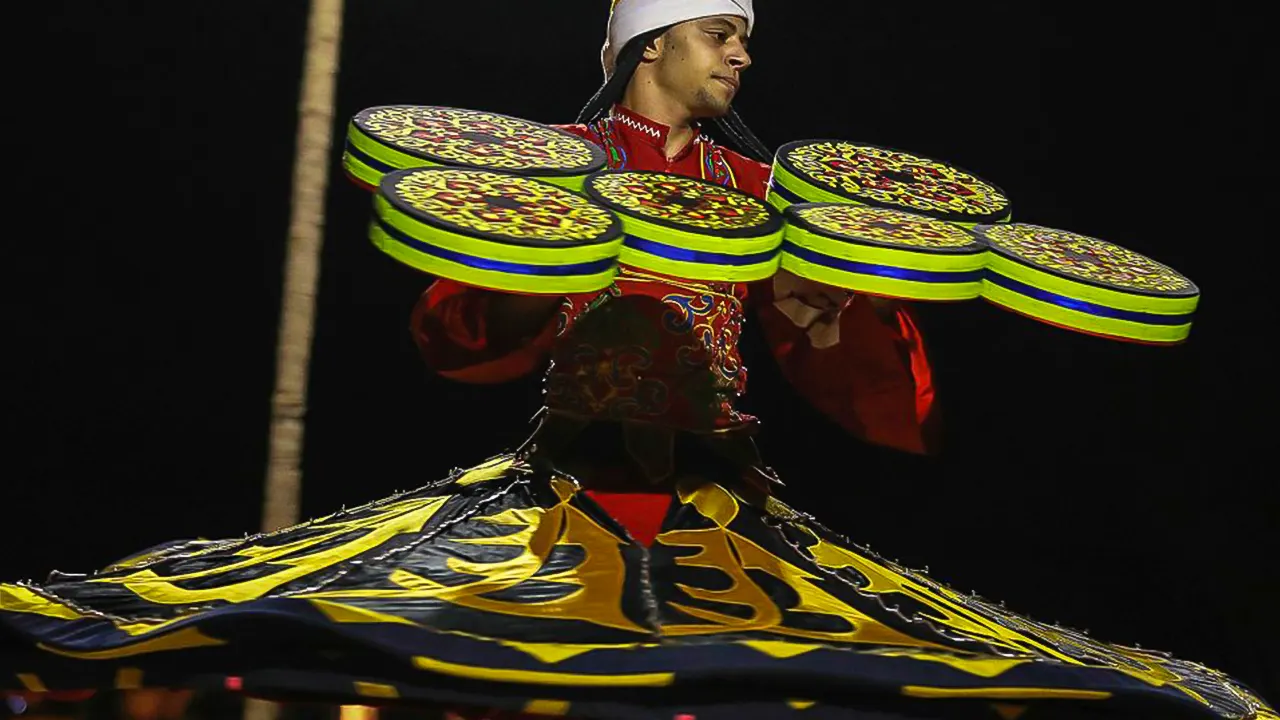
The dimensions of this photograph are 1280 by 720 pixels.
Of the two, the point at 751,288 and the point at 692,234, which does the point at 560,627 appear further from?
the point at 751,288

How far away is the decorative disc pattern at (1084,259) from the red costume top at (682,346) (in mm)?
204

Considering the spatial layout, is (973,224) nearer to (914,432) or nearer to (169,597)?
(914,432)

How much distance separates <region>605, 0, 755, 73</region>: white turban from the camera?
2182 mm

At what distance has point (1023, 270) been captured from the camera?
191 centimetres

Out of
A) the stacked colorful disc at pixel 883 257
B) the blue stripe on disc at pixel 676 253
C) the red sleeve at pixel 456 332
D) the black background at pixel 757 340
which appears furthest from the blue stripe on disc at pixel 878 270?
the black background at pixel 757 340

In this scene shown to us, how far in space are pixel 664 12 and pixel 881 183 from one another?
362 mm

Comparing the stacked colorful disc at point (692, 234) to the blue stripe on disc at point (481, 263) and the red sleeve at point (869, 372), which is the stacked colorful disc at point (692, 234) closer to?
the blue stripe on disc at point (481, 263)

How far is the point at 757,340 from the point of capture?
3.01m

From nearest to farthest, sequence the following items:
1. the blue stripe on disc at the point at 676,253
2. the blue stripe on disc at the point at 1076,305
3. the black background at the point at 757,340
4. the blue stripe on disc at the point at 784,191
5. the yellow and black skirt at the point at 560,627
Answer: the yellow and black skirt at the point at 560,627, the blue stripe on disc at the point at 676,253, the blue stripe on disc at the point at 1076,305, the blue stripe on disc at the point at 784,191, the black background at the point at 757,340

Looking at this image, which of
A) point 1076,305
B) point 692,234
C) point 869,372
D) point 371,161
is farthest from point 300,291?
point 1076,305

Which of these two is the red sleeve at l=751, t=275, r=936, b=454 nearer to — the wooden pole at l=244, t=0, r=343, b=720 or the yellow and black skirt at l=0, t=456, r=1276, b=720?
the yellow and black skirt at l=0, t=456, r=1276, b=720

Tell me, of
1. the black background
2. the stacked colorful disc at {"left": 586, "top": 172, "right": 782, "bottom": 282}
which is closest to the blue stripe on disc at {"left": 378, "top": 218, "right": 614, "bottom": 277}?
the stacked colorful disc at {"left": 586, "top": 172, "right": 782, "bottom": 282}

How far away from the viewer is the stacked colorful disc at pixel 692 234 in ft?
5.89

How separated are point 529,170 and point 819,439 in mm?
1144
